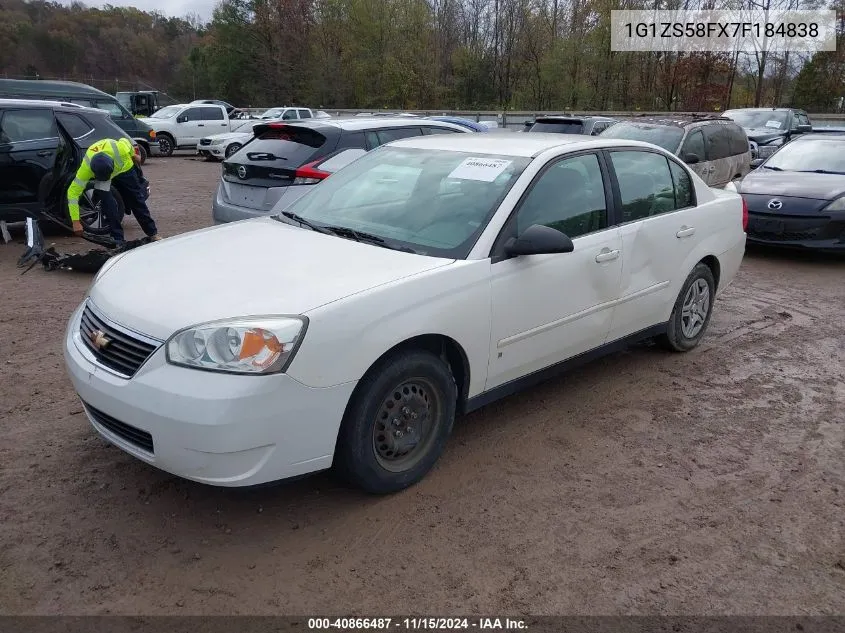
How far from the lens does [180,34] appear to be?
251ft

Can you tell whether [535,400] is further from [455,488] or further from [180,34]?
[180,34]

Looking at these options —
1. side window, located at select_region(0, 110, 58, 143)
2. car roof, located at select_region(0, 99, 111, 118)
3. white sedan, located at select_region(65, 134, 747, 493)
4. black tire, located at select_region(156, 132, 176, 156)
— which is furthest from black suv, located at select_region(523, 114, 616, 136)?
black tire, located at select_region(156, 132, 176, 156)

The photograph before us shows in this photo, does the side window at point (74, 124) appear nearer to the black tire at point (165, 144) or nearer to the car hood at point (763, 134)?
the car hood at point (763, 134)

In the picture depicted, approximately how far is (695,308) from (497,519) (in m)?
2.94

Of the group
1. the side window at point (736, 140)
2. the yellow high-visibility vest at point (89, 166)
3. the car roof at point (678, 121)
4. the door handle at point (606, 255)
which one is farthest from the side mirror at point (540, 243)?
the side window at point (736, 140)

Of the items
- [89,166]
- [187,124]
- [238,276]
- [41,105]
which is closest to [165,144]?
[187,124]

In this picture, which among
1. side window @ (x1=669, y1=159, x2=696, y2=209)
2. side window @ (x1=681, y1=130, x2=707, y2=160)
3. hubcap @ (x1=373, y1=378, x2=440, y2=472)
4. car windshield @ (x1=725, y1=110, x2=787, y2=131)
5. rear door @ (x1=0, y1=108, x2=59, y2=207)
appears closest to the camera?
hubcap @ (x1=373, y1=378, x2=440, y2=472)

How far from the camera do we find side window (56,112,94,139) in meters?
8.88

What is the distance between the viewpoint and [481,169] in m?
4.04

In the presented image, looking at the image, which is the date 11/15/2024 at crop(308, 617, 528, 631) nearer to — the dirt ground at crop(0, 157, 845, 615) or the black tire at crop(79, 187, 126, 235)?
the dirt ground at crop(0, 157, 845, 615)

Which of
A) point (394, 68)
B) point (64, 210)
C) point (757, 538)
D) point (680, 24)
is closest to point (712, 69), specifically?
point (680, 24)

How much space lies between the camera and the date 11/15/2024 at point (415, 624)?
2590 millimetres

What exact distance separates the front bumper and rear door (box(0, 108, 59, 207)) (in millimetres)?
6656

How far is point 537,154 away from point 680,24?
37308mm
